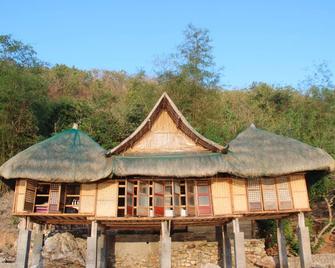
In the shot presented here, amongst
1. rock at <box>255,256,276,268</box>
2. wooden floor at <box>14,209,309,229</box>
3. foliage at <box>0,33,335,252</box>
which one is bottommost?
rock at <box>255,256,276,268</box>

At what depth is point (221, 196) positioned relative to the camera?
A: 1559cm

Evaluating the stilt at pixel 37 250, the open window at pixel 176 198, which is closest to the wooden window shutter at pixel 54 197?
the stilt at pixel 37 250

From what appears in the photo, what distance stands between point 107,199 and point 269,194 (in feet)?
21.6

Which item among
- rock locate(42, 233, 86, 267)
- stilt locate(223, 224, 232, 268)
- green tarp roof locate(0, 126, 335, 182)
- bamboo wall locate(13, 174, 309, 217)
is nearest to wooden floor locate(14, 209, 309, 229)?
bamboo wall locate(13, 174, 309, 217)

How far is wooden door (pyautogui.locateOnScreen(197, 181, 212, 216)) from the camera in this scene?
15573 mm

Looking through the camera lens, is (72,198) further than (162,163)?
Yes

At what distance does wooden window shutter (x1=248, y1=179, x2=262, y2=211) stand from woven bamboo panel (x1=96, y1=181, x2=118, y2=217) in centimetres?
543

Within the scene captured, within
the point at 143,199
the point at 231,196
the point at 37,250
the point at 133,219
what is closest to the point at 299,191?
the point at 231,196

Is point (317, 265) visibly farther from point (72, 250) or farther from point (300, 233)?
point (72, 250)

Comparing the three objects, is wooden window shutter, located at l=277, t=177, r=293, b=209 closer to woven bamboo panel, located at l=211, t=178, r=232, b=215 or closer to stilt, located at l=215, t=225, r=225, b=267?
woven bamboo panel, located at l=211, t=178, r=232, b=215

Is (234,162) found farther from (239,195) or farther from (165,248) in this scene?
(165,248)

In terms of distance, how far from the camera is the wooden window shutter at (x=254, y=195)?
51.4 ft

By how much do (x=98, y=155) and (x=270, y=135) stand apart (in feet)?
24.8

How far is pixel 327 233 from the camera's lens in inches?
867
